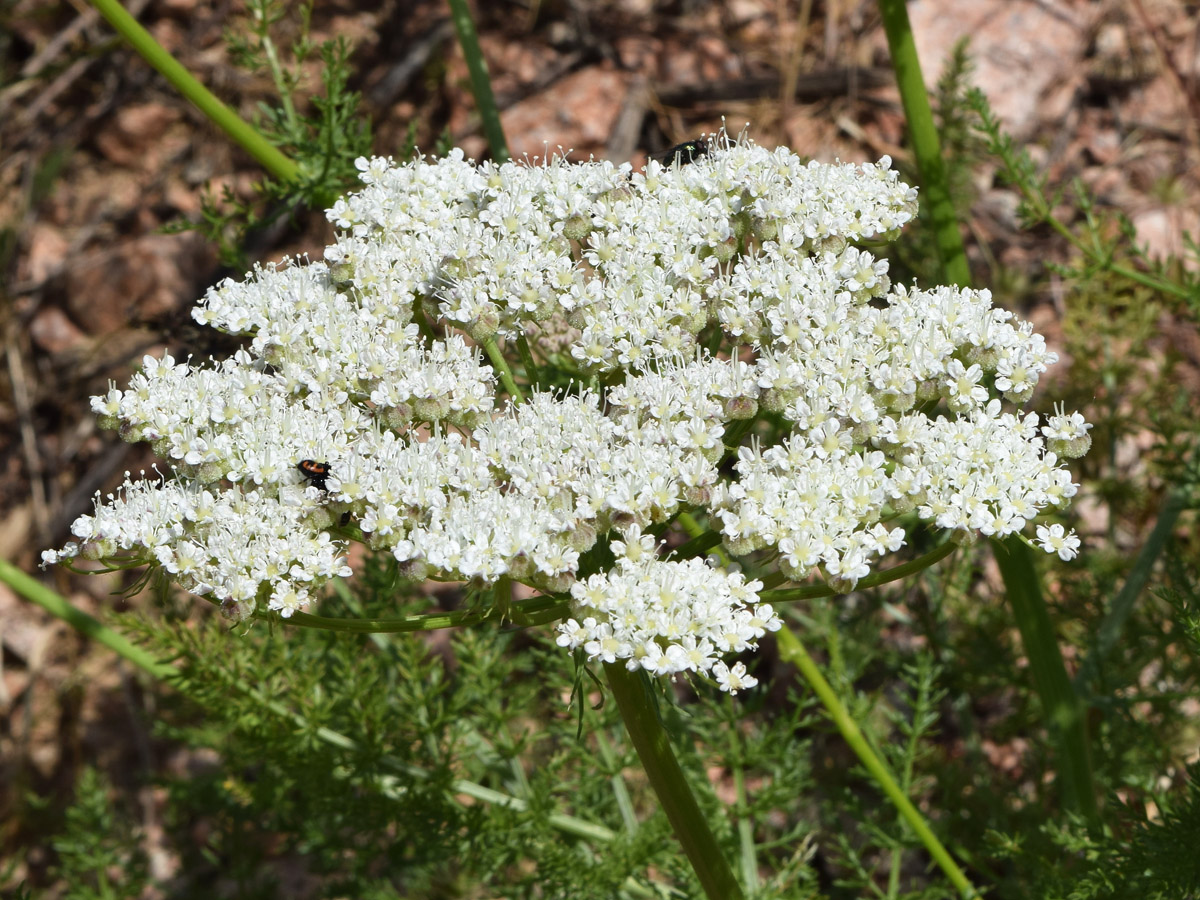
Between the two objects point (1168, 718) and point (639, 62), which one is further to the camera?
point (639, 62)

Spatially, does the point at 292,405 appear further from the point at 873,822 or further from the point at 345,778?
the point at 873,822

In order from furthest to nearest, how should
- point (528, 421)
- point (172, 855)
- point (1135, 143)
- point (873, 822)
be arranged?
1. point (1135, 143)
2. point (172, 855)
3. point (873, 822)
4. point (528, 421)

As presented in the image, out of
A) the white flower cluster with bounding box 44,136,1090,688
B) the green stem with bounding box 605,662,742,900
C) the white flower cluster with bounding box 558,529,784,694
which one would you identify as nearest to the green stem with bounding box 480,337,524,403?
the white flower cluster with bounding box 44,136,1090,688

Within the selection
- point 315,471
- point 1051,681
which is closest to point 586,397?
point 315,471

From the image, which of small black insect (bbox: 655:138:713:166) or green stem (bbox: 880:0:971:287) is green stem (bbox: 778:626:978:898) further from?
small black insect (bbox: 655:138:713:166)

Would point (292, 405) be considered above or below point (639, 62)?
below

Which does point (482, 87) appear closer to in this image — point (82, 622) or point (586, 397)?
point (586, 397)

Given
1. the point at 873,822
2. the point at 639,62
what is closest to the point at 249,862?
the point at 873,822

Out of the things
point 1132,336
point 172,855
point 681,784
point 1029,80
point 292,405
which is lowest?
point 681,784
